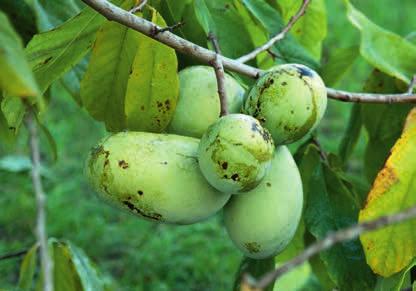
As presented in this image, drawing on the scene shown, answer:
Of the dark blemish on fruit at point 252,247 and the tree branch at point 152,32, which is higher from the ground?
the tree branch at point 152,32

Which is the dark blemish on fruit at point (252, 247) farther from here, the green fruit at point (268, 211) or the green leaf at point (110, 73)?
the green leaf at point (110, 73)

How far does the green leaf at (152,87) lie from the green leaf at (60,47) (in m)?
0.10

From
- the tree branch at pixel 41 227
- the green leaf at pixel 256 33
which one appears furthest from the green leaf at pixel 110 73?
the tree branch at pixel 41 227

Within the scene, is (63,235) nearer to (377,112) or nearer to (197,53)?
(377,112)

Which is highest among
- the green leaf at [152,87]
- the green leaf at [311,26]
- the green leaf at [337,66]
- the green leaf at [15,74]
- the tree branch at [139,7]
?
the green leaf at [15,74]

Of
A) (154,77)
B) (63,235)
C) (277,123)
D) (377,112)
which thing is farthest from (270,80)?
(63,235)

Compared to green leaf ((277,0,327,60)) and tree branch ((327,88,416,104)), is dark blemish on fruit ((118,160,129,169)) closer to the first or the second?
tree branch ((327,88,416,104))

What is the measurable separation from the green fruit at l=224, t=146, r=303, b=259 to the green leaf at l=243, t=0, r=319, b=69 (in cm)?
32

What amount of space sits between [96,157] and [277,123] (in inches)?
10.1

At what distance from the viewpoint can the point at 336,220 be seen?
53.4 inches

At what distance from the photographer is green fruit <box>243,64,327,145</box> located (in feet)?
3.41

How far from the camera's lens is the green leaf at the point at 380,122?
1486 millimetres

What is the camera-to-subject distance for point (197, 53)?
1050 mm

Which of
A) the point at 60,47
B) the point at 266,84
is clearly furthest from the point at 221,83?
the point at 60,47
